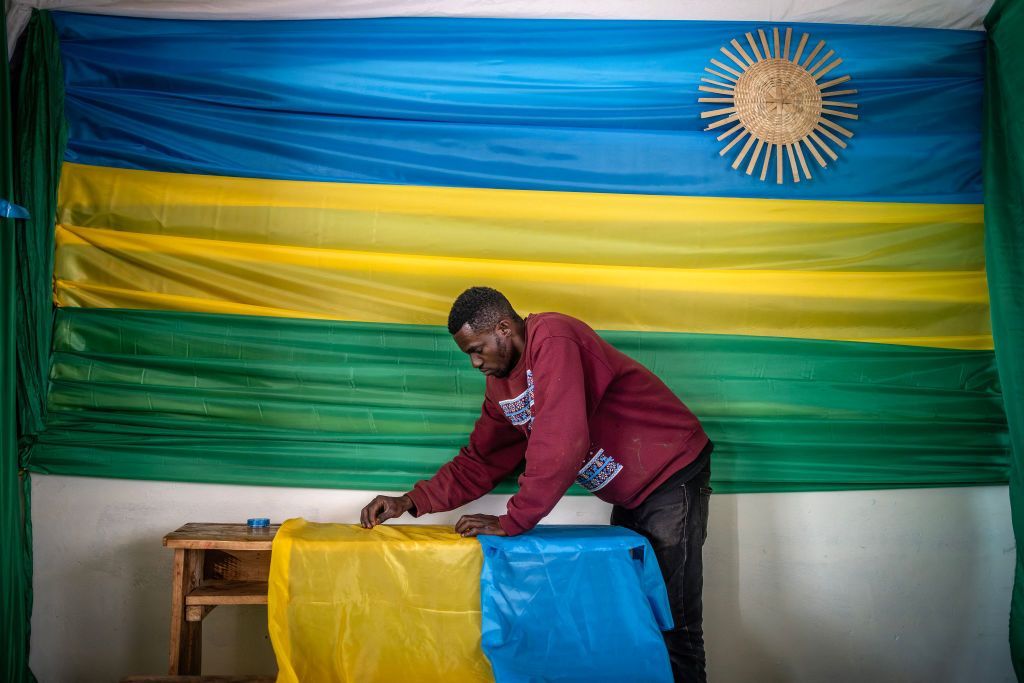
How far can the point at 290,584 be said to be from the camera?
7.04ft

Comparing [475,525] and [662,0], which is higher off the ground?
[662,0]

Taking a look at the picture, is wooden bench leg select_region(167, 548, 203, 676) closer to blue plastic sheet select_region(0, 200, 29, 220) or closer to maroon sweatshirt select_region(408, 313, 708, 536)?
maroon sweatshirt select_region(408, 313, 708, 536)

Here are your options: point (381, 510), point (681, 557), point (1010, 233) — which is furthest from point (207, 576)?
point (1010, 233)

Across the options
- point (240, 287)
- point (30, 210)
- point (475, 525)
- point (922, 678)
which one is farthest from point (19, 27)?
point (922, 678)

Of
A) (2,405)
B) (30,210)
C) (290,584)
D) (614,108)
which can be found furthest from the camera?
(614,108)

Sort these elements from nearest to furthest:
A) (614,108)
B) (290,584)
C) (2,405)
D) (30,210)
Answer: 1. (290,584)
2. (2,405)
3. (30,210)
4. (614,108)

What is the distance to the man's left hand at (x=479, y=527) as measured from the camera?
7.30 feet

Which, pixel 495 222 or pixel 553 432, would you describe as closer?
pixel 553 432

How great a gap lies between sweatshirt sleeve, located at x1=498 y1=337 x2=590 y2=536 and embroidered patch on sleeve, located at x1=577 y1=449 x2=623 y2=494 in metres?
0.22

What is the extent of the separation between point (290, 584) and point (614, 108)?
1948 mm

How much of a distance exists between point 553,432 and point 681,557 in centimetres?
56

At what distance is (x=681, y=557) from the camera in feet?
7.59

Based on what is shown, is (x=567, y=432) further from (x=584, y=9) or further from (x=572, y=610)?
(x=584, y=9)

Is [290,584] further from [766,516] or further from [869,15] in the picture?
[869,15]
